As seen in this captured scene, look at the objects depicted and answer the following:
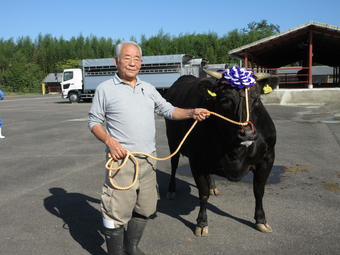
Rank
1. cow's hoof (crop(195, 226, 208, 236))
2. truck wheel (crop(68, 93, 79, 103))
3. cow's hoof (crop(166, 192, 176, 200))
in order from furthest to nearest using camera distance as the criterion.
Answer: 1. truck wheel (crop(68, 93, 79, 103))
2. cow's hoof (crop(166, 192, 176, 200))
3. cow's hoof (crop(195, 226, 208, 236))

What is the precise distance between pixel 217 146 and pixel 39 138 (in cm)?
788

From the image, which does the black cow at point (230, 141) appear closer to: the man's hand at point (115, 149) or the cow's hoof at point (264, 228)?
the cow's hoof at point (264, 228)

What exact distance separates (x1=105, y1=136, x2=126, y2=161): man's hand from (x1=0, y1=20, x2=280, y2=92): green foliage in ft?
201

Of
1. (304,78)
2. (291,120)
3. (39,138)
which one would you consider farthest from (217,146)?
(304,78)

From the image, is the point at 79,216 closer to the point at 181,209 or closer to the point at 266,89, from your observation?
the point at 181,209

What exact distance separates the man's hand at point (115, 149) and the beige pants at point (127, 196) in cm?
14

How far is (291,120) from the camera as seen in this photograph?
12.2 meters

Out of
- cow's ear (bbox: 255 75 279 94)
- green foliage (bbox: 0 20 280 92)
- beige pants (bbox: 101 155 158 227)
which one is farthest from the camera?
green foliage (bbox: 0 20 280 92)

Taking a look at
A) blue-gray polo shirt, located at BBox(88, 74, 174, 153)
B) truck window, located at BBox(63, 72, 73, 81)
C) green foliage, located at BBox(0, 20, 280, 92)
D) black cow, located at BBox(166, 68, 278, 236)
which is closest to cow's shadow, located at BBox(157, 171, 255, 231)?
black cow, located at BBox(166, 68, 278, 236)

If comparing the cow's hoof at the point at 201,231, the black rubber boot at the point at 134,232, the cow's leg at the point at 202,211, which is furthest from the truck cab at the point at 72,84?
the black rubber boot at the point at 134,232

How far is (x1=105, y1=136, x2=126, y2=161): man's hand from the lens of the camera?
2.61m

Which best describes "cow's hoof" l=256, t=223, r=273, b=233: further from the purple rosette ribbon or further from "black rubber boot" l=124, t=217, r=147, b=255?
the purple rosette ribbon

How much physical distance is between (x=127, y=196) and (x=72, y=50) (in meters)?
78.8

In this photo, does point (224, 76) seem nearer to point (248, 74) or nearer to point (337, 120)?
point (248, 74)
